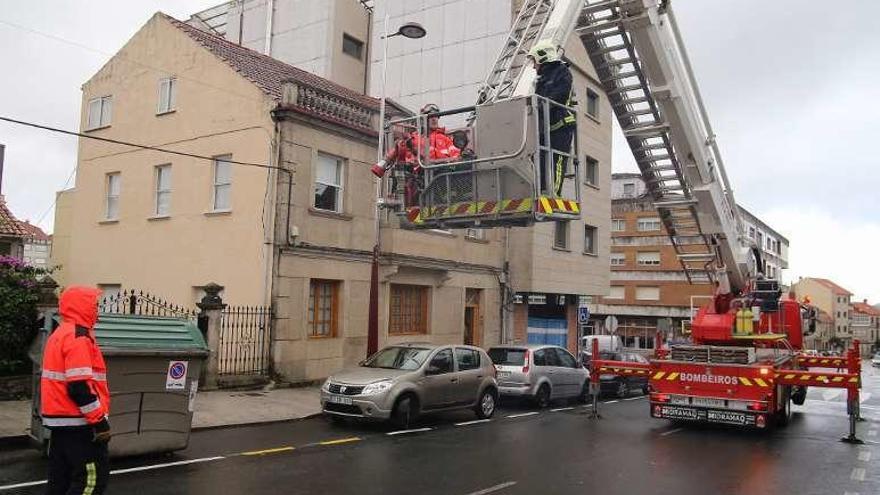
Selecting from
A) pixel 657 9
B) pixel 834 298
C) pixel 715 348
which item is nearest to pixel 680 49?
pixel 657 9

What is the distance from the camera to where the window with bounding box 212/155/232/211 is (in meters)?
18.3

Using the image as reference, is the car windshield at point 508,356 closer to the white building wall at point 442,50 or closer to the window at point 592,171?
the white building wall at point 442,50

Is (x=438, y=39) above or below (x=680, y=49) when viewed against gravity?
above

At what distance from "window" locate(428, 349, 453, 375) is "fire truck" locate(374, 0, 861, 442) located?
10.5 ft

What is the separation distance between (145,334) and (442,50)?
20.6 m

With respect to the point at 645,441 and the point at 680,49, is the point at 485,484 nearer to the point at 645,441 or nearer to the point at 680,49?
the point at 645,441

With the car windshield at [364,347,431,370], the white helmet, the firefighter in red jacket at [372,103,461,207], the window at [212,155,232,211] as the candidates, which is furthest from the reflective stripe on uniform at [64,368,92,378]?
the window at [212,155,232,211]

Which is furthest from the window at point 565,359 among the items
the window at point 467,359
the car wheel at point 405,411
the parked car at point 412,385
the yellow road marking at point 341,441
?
the yellow road marking at point 341,441

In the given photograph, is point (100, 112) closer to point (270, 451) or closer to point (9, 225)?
point (9, 225)

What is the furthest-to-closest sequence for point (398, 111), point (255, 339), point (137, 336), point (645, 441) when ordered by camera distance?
point (398, 111), point (255, 339), point (645, 441), point (137, 336)

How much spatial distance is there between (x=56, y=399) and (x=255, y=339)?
456 inches

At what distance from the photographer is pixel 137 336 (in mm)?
8836

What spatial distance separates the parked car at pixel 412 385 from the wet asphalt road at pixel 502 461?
1.22 feet

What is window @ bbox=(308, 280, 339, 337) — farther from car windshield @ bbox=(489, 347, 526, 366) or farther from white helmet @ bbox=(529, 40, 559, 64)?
white helmet @ bbox=(529, 40, 559, 64)
